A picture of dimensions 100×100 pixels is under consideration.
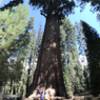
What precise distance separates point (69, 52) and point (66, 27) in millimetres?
3903

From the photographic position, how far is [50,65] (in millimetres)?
15969

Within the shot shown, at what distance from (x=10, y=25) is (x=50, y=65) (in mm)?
11876

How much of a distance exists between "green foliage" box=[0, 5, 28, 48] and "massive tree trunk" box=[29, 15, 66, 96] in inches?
368

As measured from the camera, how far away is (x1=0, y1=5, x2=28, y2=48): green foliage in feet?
86.0

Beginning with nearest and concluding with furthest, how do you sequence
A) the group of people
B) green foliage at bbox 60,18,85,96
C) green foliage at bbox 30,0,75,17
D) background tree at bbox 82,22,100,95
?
the group of people
green foliage at bbox 30,0,75,17
background tree at bbox 82,22,100,95
green foliage at bbox 60,18,85,96

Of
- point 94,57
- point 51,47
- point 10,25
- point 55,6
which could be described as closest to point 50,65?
point 51,47

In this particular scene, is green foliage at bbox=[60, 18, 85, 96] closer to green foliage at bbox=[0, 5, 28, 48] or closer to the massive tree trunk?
green foliage at bbox=[0, 5, 28, 48]

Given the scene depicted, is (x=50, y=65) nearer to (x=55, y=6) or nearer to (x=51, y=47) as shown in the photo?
(x=51, y=47)

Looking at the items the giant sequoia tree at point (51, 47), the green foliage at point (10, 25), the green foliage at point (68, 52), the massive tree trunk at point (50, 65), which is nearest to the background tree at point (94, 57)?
Result: the giant sequoia tree at point (51, 47)

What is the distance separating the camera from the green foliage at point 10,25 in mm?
26219

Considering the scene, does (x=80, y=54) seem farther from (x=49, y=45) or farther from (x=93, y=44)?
(x=49, y=45)

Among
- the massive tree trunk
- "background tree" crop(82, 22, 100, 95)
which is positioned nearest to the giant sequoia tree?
the massive tree trunk

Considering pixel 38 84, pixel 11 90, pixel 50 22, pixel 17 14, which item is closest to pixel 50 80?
pixel 38 84

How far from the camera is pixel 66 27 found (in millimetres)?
43438
